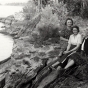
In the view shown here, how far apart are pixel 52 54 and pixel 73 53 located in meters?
1.74

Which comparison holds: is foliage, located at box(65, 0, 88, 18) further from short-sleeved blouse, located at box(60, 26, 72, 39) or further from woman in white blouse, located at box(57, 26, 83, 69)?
woman in white blouse, located at box(57, 26, 83, 69)

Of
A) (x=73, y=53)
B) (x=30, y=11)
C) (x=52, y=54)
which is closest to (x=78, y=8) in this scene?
(x=52, y=54)

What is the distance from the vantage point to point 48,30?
7395 mm

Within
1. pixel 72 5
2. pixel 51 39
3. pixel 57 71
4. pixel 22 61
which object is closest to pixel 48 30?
pixel 51 39

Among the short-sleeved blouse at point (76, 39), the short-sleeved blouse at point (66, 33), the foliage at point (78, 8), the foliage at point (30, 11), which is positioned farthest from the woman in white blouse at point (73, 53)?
the foliage at point (30, 11)

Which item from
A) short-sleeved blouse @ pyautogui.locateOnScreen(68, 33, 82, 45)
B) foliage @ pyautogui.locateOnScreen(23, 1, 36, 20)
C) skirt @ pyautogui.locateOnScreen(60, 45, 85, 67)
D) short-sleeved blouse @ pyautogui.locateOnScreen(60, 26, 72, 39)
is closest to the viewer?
skirt @ pyautogui.locateOnScreen(60, 45, 85, 67)

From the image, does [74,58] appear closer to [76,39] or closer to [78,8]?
[76,39]

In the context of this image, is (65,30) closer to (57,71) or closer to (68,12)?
(57,71)

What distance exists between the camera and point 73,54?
15.1 feet

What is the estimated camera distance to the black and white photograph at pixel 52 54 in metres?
4.68

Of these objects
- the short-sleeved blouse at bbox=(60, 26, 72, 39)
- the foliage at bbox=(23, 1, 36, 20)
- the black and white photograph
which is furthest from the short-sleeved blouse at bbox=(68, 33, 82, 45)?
the foliage at bbox=(23, 1, 36, 20)

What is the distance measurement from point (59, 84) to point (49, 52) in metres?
1.99

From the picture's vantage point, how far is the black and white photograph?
4680mm

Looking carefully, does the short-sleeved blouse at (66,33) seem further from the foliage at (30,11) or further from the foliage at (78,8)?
the foliage at (30,11)
